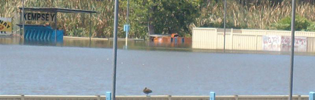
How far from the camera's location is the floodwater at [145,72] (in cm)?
4175

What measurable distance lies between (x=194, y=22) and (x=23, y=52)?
101 ft

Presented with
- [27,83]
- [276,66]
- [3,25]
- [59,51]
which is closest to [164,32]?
[3,25]

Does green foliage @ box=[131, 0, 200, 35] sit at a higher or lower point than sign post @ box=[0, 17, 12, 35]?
higher

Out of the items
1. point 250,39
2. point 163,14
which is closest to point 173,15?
point 163,14

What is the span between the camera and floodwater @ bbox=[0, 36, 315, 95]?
41750 millimetres

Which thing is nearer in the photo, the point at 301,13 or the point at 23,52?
the point at 23,52

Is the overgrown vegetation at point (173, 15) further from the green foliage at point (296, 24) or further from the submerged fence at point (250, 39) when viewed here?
the submerged fence at point (250, 39)

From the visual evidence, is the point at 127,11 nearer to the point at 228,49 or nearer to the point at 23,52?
the point at 228,49

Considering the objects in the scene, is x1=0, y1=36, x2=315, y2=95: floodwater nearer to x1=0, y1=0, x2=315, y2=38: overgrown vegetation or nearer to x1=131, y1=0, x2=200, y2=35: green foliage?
x1=131, y1=0, x2=200, y2=35: green foliage

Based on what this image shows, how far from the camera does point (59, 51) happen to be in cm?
7131

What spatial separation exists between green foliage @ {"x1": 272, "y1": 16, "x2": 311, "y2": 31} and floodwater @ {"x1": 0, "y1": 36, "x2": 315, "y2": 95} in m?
14.9

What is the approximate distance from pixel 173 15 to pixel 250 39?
13.7 m

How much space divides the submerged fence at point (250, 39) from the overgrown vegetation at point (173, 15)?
265 inches

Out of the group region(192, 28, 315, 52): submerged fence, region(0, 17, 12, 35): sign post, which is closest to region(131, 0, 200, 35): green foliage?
region(192, 28, 315, 52): submerged fence
